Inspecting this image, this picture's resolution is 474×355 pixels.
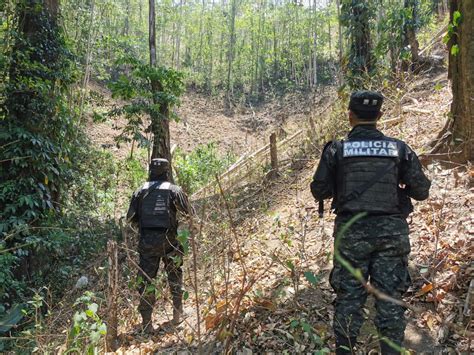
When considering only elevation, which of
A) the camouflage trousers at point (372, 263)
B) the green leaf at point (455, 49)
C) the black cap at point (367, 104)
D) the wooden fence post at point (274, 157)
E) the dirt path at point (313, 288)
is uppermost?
the green leaf at point (455, 49)

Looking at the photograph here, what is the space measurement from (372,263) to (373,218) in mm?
303

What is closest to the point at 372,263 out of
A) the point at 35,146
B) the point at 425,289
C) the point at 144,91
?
the point at 425,289

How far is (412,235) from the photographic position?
163 inches

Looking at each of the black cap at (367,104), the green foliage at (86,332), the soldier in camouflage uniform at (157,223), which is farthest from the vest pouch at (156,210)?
the black cap at (367,104)

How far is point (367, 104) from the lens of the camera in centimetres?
275

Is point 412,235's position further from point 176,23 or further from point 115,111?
point 176,23

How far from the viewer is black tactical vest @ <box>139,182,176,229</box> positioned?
4.47 meters

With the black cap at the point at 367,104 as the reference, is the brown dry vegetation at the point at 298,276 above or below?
below

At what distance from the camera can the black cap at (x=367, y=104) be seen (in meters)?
2.75

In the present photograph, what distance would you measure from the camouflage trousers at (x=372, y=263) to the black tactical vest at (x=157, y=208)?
7.67ft

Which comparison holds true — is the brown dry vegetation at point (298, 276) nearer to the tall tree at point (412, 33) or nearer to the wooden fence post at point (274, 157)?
the wooden fence post at point (274, 157)

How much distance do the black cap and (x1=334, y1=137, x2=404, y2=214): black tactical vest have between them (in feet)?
0.62

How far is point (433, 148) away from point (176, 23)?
37901 millimetres

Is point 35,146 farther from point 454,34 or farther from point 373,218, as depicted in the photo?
point 454,34
